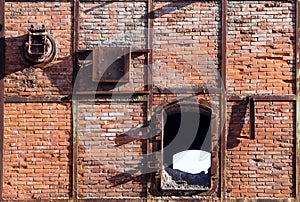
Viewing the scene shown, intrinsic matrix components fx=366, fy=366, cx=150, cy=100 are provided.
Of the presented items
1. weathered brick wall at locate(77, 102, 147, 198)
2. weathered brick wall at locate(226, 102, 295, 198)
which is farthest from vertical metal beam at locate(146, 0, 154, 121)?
weathered brick wall at locate(226, 102, 295, 198)

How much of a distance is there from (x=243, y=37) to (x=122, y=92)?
83.3 inches

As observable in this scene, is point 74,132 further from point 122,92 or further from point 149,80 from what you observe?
point 149,80

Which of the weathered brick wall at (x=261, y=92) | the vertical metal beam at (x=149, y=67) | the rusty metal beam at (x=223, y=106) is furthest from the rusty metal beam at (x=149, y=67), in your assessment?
the weathered brick wall at (x=261, y=92)

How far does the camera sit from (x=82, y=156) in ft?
18.9

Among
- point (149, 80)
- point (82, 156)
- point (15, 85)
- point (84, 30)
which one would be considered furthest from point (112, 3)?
point (82, 156)

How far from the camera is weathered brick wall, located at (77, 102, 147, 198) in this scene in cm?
573

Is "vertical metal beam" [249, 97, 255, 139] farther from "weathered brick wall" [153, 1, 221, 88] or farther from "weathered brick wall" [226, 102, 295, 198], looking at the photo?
"weathered brick wall" [153, 1, 221, 88]

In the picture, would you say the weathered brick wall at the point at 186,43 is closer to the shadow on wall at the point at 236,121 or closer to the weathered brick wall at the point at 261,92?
the weathered brick wall at the point at 261,92

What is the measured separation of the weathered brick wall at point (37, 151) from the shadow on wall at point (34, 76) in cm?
22

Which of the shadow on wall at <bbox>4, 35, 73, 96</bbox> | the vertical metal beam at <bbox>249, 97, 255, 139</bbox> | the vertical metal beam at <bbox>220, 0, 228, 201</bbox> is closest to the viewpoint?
the vertical metal beam at <bbox>249, 97, 255, 139</bbox>

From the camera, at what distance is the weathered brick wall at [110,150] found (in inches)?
226

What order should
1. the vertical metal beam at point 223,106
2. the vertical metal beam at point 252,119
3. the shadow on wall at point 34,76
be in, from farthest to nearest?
the shadow on wall at point 34,76 → the vertical metal beam at point 223,106 → the vertical metal beam at point 252,119

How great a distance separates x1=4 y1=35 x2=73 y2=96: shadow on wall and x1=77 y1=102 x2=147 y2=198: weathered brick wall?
48 cm

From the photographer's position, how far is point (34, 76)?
230 inches
